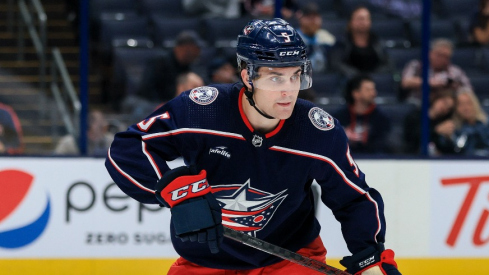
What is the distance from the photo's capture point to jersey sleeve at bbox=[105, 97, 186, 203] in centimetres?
262

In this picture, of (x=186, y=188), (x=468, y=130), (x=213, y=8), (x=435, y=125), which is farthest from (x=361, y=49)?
(x=186, y=188)

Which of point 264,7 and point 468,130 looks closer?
point 468,130

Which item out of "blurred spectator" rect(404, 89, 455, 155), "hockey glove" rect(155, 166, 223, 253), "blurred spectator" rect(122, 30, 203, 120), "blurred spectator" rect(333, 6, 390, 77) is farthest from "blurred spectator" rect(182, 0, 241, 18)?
"hockey glove" rect(155, 166, 223, 253)

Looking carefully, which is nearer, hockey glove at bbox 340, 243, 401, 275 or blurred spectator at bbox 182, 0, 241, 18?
hockey glove at bbox 340, 243, 401, 275

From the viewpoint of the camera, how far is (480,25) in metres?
6.03

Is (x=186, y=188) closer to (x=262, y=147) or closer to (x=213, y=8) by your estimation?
(x=262, y=147)

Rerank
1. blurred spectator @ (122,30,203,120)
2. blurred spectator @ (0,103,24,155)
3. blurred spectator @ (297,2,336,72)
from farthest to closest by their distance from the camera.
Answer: blurred spectator @ (297,2,336,72) < blurred spectator @ (122,30,203,120) < blurred spectator @ (0,103,24,155)

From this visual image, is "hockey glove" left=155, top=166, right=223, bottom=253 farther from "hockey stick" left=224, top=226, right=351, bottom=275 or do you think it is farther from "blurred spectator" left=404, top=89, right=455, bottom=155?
"blurred spectator" left=404, top=89, right=455, bottom=155

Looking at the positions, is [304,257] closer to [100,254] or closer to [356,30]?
[100,254]

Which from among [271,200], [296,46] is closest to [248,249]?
[271,200]

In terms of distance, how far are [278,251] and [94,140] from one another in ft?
7.23

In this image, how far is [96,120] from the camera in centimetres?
466

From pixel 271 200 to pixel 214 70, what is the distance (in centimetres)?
238

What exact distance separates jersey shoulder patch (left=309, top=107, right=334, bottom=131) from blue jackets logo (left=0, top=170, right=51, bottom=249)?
2149mm
